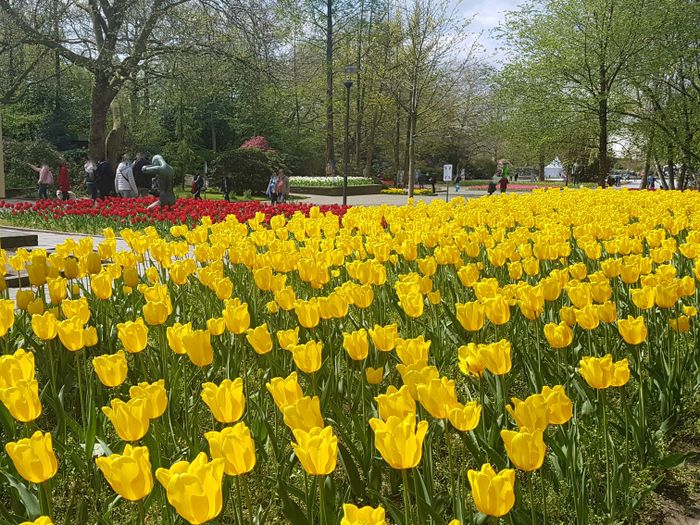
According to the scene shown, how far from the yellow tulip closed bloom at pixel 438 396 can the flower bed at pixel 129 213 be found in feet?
29.6

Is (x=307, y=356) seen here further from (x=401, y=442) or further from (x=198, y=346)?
(x=401, y=442)

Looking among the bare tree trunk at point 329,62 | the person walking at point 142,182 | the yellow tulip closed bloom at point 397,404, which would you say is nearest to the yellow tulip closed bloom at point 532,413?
the yellow tulip closed bloom at point 397,404

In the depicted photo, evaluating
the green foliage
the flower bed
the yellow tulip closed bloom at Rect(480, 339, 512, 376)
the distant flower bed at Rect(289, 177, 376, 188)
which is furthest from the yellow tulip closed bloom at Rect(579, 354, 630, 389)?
the distant flower bed at Rect(289, 177, 376, 188)

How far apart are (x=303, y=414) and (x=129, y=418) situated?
40 cm

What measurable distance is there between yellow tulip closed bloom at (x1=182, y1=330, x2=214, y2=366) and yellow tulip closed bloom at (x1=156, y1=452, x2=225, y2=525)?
0.97m

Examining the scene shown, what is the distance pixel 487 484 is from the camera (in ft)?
4.17

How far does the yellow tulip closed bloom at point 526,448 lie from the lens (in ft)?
4.63

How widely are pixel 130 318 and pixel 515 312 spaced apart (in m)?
2.18

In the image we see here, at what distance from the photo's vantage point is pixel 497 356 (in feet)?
6.30

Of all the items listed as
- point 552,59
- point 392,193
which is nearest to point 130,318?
point 552,59

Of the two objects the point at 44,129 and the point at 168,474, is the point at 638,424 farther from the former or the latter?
the point at 44,129

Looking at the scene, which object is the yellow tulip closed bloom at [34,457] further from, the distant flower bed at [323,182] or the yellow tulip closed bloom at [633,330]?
the distant flower bed at [323,182]

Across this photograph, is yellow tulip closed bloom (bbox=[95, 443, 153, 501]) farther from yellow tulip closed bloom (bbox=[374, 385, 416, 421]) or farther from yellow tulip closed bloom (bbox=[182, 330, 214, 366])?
yellow tulip closed bloom (bbox=[182, 330, 214, 366])

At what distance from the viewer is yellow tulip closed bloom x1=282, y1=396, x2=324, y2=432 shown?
4.97 feet
